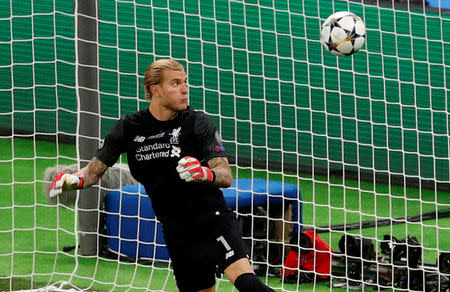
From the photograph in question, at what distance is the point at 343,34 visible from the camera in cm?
689

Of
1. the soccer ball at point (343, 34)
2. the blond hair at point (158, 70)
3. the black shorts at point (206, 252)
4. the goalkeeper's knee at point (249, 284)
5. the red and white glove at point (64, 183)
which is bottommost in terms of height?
the goalkeeper's knee at point (249, 284)

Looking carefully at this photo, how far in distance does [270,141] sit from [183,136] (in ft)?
19.4

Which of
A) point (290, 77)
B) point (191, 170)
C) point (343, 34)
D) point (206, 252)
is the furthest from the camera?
point (290, 77)

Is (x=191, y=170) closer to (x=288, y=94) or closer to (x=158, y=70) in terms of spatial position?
(x=158, y=70)

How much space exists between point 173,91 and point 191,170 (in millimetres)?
605

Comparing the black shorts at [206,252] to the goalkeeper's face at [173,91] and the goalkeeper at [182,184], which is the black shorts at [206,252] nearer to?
the goalkeeper at [182,184]

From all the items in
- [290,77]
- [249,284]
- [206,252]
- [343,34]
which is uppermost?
[290,77]

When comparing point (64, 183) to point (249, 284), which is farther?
point (64, 183)

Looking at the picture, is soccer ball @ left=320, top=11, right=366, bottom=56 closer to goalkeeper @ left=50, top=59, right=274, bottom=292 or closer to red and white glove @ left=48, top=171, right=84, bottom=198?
goalkeeper @ left=50, top=59, right=274, bottom=292

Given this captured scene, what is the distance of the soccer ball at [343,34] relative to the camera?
6.89 meters

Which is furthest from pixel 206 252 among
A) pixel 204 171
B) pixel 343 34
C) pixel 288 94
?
pixel 288 94

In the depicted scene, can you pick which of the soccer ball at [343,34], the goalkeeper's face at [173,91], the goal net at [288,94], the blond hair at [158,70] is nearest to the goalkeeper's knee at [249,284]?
the goalkeeper's face at [173,91]

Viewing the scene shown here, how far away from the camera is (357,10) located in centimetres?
1041

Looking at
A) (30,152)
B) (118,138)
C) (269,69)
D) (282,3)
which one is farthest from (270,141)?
(118,138)
